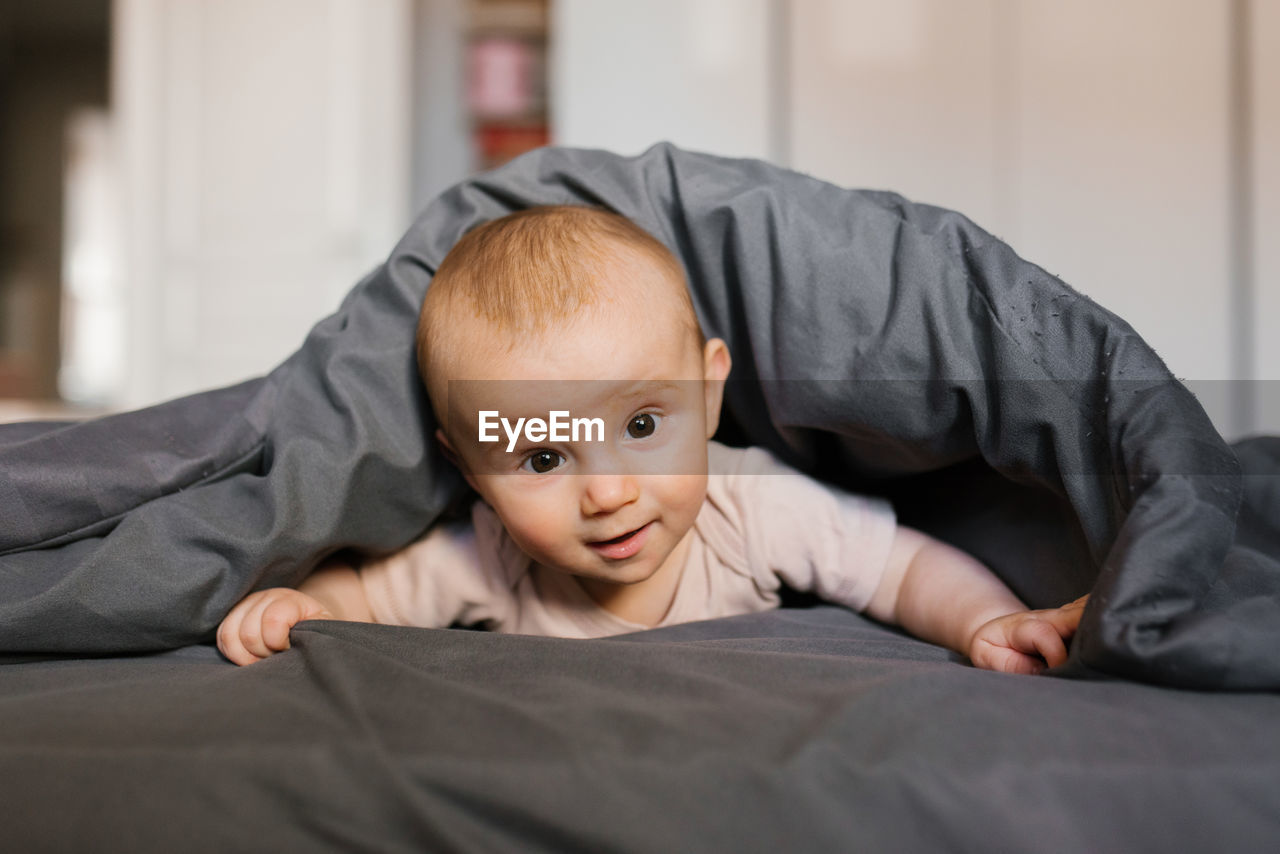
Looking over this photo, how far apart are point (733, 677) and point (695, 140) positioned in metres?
2.05

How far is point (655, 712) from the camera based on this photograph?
397mm

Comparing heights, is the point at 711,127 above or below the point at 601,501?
above

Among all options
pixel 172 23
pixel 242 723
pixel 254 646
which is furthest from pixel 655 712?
pixel 172 23

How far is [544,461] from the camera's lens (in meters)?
0.68

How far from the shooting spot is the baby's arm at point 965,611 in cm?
56

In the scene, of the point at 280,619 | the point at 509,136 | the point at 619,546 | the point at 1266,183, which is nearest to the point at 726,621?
the point at 619,546

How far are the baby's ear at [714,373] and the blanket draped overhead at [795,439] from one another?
0.03 m

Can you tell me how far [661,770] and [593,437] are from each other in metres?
0.32

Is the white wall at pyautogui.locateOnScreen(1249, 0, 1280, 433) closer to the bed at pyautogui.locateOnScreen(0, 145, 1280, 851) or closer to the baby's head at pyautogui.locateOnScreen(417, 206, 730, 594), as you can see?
the bed at pyautogui.locateOnScreen(0, 145, 1280, 851)

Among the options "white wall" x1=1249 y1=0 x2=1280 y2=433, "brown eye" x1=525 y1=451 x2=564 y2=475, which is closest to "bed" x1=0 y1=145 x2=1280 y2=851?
"brown eye" x1=525 y1=451 x2=564 y2=475

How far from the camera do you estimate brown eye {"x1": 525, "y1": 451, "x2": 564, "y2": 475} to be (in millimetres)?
676

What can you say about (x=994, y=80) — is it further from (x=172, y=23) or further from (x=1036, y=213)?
(x=172, y=23)

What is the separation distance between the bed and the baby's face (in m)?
0.07

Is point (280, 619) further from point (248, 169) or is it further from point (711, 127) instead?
point (248, 169)
